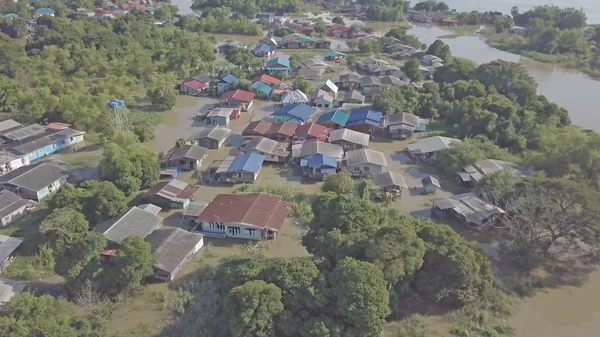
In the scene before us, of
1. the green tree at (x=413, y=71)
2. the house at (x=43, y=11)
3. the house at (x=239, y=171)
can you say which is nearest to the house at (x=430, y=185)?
the house at (x=239, y=171)

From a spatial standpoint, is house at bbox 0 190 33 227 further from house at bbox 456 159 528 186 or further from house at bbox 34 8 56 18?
house at bbox 34 8 56 18

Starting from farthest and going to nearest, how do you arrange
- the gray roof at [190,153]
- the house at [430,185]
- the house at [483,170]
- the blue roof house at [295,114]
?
the blue roof house at [295,114] < the gray roof at [190,153] < the house at [430,185] < the house at [483,170]

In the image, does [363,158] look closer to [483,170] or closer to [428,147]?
[428,147]

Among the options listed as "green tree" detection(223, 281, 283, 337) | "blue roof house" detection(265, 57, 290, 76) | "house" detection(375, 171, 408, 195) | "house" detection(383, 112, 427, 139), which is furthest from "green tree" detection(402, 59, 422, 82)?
"green tree" detection(223, 281, 283, 337)

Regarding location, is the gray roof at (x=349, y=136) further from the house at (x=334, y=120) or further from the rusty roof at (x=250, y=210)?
the rusty roof at (x=250, y=210)

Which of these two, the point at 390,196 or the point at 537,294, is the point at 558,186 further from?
the point at 390,196
